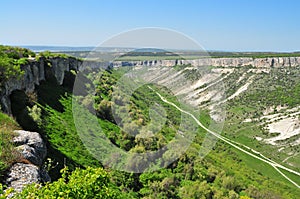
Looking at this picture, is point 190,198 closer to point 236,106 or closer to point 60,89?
point 60,89

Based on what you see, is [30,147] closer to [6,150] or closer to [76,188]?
[6,150]

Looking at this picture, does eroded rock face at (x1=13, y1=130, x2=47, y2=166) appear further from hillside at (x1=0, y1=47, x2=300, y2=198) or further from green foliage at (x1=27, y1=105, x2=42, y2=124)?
green foliage at (x1=27, y1=105, x2=42, y2=124)

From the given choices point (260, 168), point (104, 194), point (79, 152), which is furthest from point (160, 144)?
point (260, 168)

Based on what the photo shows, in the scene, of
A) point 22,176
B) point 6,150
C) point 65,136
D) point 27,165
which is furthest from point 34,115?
point 22,176

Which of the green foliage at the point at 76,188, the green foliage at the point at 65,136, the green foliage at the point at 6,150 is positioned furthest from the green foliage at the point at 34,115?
the green foliage at the point at 76,188

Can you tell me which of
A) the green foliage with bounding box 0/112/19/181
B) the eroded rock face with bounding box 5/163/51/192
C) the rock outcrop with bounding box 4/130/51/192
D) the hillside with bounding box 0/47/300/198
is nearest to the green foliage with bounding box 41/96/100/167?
the hillside with bounding box 0/47/300/198
